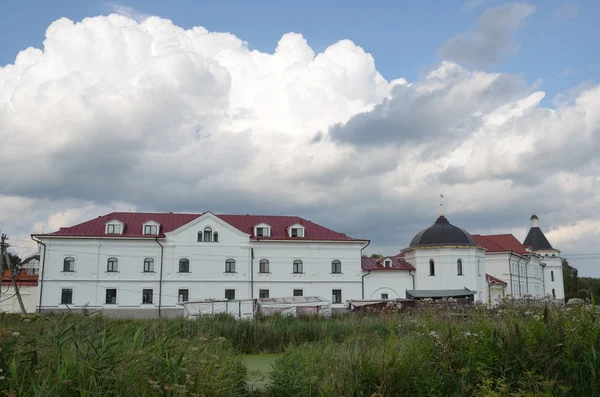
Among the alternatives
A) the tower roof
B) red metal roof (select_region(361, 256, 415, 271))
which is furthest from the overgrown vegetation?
the tower roof

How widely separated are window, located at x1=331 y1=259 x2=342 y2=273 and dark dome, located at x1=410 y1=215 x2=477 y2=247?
8.08 metres

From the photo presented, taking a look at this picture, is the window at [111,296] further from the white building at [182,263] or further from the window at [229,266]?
the window at [229,266]

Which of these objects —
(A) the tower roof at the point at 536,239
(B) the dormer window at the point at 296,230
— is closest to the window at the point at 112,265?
(B) the dormer window at the point at 296,230

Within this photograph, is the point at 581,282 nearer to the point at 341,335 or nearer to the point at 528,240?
the point at 528,240

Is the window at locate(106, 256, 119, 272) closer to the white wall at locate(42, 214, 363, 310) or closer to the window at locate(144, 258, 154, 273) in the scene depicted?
the white wall at locate(42, 214, 363, 310)

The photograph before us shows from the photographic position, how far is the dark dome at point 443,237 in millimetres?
53125

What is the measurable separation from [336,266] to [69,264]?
71.0 feet

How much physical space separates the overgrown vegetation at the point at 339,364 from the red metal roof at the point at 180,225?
40.3 metres

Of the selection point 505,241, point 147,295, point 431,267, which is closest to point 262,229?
point 147,295

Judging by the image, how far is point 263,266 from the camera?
1964 inches

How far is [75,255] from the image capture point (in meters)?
47.5

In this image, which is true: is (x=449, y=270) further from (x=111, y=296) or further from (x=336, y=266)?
(x=111, y=296)

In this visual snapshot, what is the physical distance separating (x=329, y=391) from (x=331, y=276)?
140 feet

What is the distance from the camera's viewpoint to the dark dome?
53125 millimetres
